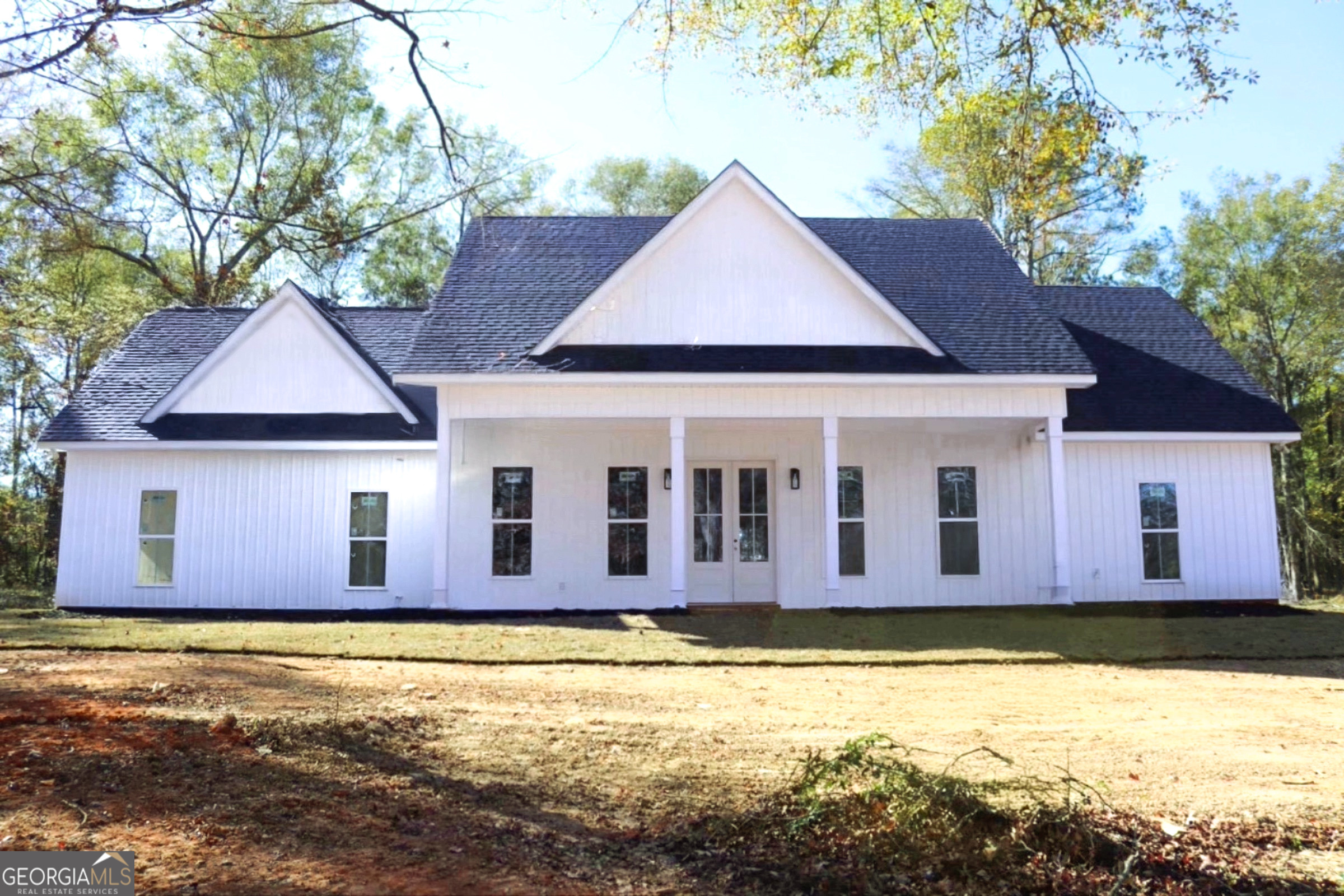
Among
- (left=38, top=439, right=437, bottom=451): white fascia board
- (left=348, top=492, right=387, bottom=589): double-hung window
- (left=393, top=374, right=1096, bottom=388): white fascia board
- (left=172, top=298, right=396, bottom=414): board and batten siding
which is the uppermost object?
(left=172, top=298, right=396, bottom=414): board and batten siding

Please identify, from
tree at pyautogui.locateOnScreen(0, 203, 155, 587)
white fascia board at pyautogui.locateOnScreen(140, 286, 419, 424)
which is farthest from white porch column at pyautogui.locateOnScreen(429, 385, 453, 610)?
tree at pyautogui.locateOnScreen(0, 203, 155, 587)

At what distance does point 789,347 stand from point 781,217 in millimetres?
1952

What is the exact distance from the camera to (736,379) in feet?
46.4

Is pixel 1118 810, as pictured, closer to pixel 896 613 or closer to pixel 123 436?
pixel 896 613

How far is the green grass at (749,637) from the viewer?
10695 mm

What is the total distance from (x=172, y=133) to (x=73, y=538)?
47.7 ft

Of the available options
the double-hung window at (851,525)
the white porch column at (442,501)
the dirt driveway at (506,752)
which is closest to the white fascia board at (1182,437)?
the double-hung window at (851,525)

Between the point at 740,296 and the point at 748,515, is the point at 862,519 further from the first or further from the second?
the point at 740,296

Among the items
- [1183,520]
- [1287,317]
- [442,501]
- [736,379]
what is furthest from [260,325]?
[1287,317]

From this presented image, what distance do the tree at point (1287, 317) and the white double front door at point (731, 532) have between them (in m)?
21.3

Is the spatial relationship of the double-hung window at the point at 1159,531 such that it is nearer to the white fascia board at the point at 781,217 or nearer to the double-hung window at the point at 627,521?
the white fascia board at the point at 781,217

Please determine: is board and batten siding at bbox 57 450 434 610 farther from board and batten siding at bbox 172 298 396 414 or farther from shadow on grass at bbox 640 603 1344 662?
shadow on grass at bbox 640 603 1344 662

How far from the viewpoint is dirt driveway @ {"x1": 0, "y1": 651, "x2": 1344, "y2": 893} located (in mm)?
4324

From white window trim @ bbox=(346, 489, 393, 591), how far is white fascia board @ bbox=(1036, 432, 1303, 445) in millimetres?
10231
